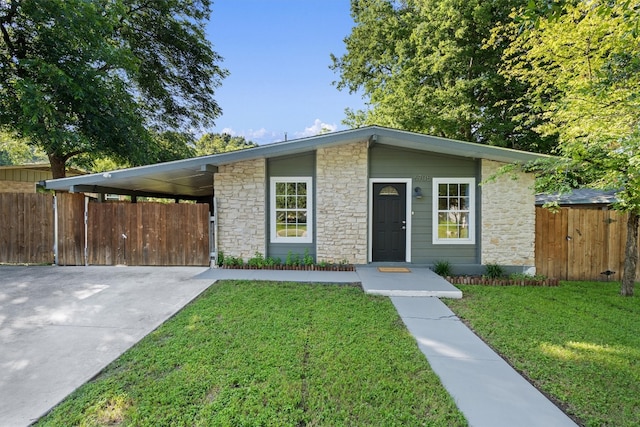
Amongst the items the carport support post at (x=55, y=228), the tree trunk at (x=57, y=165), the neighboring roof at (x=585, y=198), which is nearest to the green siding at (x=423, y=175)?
the neighboring roof at (x=585, y=198)

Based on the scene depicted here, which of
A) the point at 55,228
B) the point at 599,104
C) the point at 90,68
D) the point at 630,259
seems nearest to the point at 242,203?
the point at 55,228

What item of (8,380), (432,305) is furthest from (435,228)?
(8,380)

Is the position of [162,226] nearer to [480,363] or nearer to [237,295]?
[237,295]

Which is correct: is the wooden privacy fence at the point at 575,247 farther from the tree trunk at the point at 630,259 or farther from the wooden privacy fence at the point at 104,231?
A: the wooden privacy fence at the point at 104,231

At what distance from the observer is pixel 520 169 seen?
7.03 meters

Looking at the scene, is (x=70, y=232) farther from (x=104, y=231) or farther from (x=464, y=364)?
(x=464, y=364)

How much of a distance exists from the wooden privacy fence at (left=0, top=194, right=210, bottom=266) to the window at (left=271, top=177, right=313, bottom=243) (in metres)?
1.70

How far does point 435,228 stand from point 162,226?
662cm

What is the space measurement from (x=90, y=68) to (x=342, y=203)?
9.08 m

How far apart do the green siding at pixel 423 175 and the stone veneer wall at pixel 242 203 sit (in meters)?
2.82

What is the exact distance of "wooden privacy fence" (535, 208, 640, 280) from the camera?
719 centimetres

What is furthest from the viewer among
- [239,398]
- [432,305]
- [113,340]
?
[432,305]

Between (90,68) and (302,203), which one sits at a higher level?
(90,68)

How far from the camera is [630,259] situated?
238 inches
